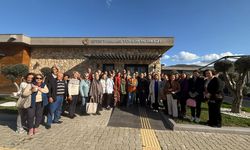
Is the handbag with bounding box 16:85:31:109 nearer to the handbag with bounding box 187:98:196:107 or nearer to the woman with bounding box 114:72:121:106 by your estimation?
the woman with bounding box 114:72:121:106

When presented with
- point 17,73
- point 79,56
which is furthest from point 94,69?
point 17,73

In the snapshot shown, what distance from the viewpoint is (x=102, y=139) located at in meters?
4.18

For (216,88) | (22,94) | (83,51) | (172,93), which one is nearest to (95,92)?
(22,94)

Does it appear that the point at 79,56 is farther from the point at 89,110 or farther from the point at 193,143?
the point at 193,143

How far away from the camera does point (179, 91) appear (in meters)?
6.28

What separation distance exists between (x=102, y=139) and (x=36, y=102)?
224 centimetres

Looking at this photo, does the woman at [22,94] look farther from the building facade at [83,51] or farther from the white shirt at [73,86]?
the building facade at [83,51]

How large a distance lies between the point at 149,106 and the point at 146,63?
16.6ft

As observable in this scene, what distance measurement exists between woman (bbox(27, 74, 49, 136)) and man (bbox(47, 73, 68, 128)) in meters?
0.25

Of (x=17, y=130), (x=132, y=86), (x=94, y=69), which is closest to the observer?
(x=17, y=130)

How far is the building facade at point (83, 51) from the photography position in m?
12.4

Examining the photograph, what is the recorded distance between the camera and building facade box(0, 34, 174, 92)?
12352mm

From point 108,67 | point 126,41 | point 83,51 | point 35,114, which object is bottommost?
point 35,114

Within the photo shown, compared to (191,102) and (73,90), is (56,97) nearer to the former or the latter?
(73,90)
